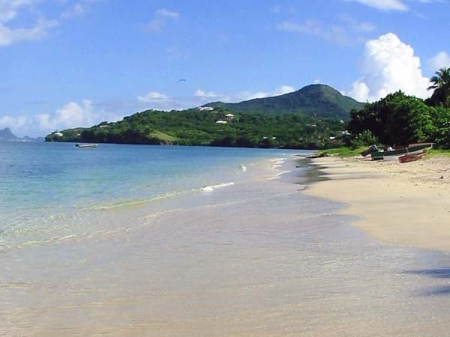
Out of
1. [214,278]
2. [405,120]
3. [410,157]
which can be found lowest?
[214,278]

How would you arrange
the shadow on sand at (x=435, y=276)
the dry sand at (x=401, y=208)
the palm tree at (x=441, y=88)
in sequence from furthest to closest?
1. the palm tree at (x=441, y=88)
2. the dry sand at (x=401, y=208)
3. the shadow on sand at (x=435, y=276)

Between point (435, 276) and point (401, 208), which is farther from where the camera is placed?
point (401, 208)

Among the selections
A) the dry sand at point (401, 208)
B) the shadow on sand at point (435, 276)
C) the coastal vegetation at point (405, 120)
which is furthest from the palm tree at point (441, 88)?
the shadow on sand at point (435, 276)

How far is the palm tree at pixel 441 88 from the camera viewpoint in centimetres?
8938

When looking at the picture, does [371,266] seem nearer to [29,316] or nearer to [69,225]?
[29,316]

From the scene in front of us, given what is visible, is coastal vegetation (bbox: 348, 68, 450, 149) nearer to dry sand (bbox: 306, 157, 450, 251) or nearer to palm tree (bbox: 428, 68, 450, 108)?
palm tree (bbox: 428, 68, 450, 108)

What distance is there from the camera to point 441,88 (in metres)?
91.8

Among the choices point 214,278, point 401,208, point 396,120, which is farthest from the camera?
point 396,120

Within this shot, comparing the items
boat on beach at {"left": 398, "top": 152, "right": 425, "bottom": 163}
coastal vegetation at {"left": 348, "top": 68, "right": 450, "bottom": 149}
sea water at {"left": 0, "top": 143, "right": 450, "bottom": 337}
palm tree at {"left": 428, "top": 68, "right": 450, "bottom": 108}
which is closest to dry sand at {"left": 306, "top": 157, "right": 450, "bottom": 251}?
sea water at {"left": 0, "top": 143, "right": 450, "bottom": 337}

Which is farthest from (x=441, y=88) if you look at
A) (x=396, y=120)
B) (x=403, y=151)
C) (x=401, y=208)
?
(x=401, y=208)

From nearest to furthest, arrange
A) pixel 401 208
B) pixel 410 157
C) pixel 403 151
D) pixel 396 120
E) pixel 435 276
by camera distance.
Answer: pixel 435 276 < pixel 401 208 < pixel 410 157 < pixel 403 151 < pixel 396 120

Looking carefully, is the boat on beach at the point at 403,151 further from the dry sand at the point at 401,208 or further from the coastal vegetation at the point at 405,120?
the dry sand at the point at 401,208

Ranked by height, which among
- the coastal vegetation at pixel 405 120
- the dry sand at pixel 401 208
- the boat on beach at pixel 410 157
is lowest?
the dry sand at pixel 401 208

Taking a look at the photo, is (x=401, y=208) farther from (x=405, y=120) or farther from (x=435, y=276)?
(x=405, y=120)
